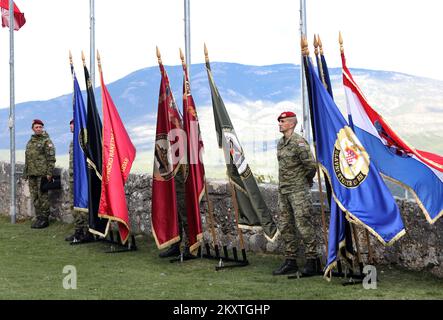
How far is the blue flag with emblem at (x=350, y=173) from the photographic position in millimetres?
7148

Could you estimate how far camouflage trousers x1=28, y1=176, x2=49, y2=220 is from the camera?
12.6 meters

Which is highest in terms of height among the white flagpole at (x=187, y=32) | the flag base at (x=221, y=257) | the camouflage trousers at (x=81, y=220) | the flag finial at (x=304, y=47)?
the white flagpole at (x=187, y=32)

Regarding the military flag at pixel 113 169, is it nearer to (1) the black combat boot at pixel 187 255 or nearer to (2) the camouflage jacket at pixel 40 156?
(1) the black combat boot at pixel 187 255

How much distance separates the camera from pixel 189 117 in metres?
8.95

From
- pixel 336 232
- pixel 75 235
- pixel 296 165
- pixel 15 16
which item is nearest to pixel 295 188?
pixel 296 165

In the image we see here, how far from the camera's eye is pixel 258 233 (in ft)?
30.5

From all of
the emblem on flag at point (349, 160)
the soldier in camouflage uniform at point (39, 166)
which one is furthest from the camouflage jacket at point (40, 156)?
the emblem on flag at point (349, 160)

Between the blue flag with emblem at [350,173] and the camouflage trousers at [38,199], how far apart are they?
636cm

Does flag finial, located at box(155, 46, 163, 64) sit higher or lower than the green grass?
higher

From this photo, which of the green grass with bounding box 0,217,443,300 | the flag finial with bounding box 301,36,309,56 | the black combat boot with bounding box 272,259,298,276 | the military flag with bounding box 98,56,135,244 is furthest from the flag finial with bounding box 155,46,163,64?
the black combat boot with bounding box 272,259,298,276

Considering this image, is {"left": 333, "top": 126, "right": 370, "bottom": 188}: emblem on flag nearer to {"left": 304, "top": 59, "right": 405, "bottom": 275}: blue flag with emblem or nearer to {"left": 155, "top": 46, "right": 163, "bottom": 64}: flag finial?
{"left": 304, "top": 59, "right": 405, "bottom": 275}: blue flag with emblem

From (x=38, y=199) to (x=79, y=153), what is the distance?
2183 millimetres

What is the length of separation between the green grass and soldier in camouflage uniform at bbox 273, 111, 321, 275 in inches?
14.9
